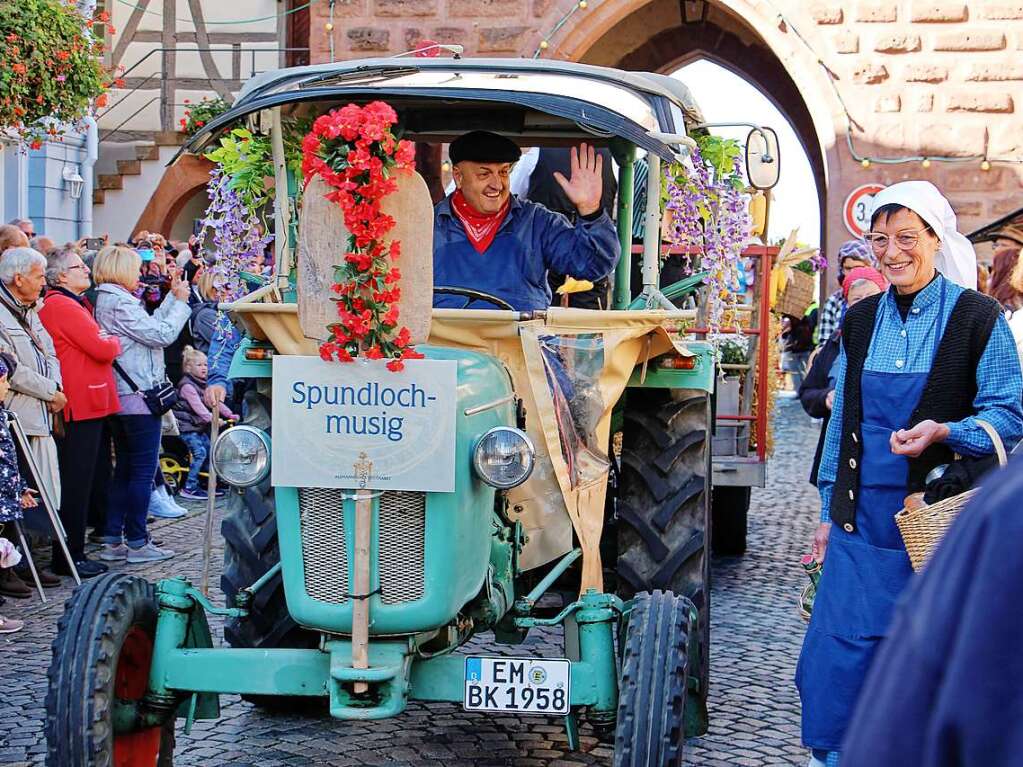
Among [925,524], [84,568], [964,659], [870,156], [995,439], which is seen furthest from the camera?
[870,156]

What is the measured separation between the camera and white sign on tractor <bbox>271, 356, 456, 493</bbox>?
386cm

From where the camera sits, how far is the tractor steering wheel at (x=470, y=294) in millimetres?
4688

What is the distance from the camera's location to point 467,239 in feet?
17.1

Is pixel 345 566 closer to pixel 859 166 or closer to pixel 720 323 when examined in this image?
pixel 720 323

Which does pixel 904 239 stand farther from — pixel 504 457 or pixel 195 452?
pixel 195 452

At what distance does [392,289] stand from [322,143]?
392mm

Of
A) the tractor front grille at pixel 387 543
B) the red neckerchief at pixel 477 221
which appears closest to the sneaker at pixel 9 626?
the red neckerchief at pixel 477 221

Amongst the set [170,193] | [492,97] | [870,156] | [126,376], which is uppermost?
[870,156]

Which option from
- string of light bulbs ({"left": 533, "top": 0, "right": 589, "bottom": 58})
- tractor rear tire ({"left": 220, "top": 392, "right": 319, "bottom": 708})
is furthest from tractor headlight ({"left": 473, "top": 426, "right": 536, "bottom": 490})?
string of light bulbs ({"left": 533, "top": 0, "right": 589, "bottom": 58})

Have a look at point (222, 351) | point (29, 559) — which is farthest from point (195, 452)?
point (29, 559)

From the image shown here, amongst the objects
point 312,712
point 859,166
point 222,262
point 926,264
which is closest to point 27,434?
point 222,262

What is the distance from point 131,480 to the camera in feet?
29.0

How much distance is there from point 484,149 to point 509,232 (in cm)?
30

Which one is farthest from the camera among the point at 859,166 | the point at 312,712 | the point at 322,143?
the point at 859,166
